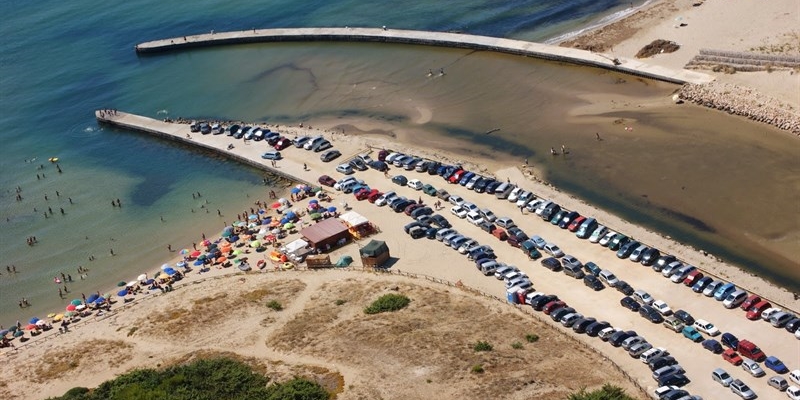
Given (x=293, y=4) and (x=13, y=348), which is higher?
(x=293, y=4)

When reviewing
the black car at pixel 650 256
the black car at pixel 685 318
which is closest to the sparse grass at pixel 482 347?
the black car at pixel 685 318

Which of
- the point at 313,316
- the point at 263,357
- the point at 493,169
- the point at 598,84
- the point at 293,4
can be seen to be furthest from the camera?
the point at 293,4

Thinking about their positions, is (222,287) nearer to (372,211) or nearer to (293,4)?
(372,211)

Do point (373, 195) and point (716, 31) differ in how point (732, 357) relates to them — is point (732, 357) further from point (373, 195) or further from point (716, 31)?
point (716, 31)

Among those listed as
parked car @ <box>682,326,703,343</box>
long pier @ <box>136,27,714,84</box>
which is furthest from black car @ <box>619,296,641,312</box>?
long pier @ <box>136,27,714,84</box>

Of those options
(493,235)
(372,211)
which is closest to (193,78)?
(372,211)

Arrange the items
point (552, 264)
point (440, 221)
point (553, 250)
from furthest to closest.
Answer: point (440, 221), point (553, 250), point (552, 264)

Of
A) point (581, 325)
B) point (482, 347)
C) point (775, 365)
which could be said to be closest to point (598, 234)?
point (581, 325)

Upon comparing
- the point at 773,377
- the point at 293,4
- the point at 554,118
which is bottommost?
the point at 773,377
